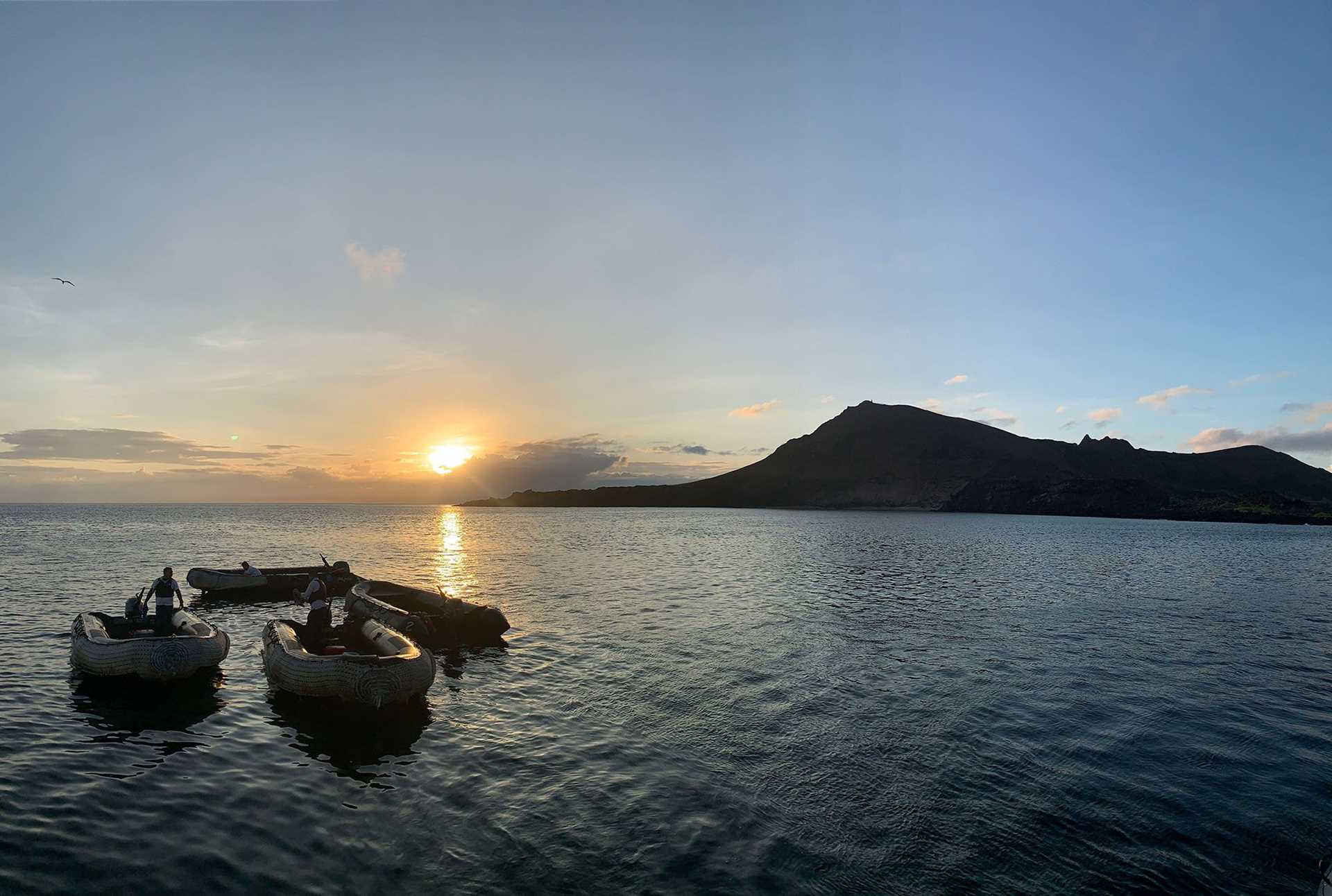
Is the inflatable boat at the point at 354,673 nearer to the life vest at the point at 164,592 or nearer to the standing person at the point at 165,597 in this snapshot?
the standing person at the point at 165,597

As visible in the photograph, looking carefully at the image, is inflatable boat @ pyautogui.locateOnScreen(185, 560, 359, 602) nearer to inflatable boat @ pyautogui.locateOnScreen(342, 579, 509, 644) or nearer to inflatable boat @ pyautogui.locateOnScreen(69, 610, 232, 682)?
inflatable boat @ pyautogui.locateOnScreen(342, 579, 509, 644)

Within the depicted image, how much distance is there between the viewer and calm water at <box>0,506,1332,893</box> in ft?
35.3

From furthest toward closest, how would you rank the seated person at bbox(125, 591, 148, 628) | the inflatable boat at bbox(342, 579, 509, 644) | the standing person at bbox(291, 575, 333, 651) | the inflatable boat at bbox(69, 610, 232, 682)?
the inflatable boat at bbox(342, 579, 509, 644) < the seated person at bbox(125, 591, 148, 628) < the standing person at bbox(291, 575, 333, 651) < the inflatable boat at bbox(69, 610, 232, 682)

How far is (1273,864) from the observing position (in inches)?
442

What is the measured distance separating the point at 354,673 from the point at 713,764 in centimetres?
979

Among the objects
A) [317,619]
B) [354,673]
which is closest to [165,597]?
[317,619]

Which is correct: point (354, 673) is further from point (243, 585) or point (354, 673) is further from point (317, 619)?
point (243, 585)

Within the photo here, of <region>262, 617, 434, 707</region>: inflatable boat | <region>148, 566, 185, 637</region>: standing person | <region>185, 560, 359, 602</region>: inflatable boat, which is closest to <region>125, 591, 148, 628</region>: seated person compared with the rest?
<region>148, 566, 185, 637</region>: standing person

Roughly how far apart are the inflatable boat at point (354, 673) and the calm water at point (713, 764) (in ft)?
2.66

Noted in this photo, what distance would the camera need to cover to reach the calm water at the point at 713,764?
10.8 metres

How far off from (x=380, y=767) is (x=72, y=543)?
92.8 m

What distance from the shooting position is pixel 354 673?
17422 mm

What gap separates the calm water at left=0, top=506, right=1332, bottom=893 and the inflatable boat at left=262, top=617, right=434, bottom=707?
0.81 meters

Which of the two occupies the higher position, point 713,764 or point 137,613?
point 137,613
